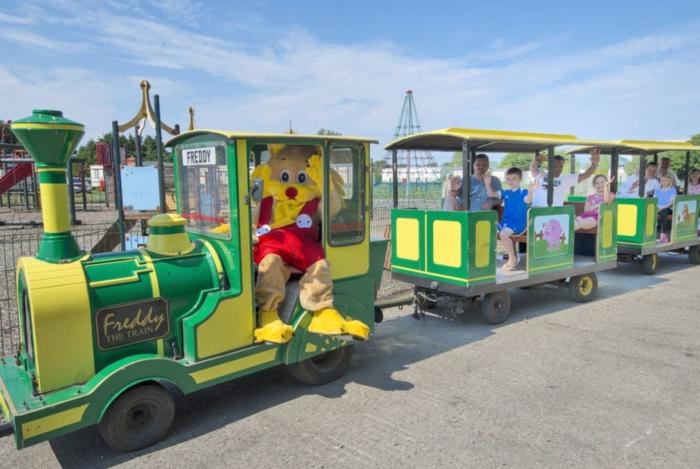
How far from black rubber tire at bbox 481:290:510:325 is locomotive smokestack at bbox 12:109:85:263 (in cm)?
461

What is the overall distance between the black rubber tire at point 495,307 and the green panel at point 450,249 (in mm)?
597

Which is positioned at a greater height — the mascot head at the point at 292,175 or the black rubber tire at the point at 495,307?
the mascot head at the point at 292,175

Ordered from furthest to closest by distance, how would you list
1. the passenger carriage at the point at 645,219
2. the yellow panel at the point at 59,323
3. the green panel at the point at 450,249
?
the passenger carriage at the point at 645,219 → the green panel at the point at 450,249 → the yellow panel at the point at 59,323

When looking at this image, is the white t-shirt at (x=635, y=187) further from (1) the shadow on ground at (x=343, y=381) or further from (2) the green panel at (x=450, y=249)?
(2) the green panel at (x=450, y=249)

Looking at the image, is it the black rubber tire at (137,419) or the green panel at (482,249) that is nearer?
the black rubber tire at (137,419)

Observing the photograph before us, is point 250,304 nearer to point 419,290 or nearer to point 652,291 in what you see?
point 419,290

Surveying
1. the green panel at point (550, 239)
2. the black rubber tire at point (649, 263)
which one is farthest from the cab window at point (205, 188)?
the black rubber tire at point (649, 263)

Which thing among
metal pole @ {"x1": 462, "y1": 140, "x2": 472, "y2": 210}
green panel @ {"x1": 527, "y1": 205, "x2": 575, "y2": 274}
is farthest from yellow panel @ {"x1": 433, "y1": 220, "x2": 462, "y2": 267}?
green panel @ {"x1": 527, "y1": 205, "x2": 575, "y2": 274}

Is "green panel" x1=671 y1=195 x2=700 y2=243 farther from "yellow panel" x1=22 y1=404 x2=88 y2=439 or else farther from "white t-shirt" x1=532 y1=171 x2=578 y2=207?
"yellow panel" x1=22 y1=404 x2=88 y2=439

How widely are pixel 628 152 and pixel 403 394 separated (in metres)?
6.95

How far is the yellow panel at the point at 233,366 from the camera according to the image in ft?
12.2

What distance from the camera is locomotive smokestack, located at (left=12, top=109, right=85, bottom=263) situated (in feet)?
10.6

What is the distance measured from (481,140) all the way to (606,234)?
10.0 feet

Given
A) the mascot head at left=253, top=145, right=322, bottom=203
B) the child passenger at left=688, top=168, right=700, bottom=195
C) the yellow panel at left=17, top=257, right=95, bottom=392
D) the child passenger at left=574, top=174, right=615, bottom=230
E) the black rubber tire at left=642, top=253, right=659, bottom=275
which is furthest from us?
the child passenger at left=688, top=168, right=700, bottom=195
